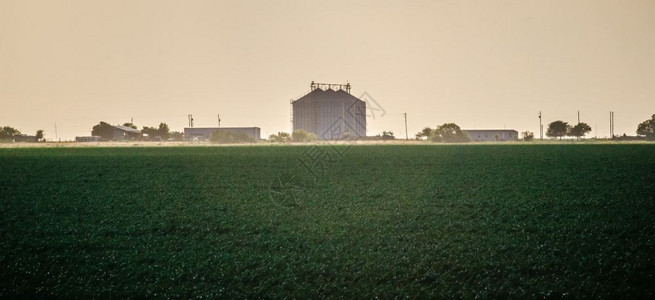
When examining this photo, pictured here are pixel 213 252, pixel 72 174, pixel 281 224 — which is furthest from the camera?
pixel 72 174

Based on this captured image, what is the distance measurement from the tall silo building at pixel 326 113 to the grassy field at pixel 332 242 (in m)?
64.7

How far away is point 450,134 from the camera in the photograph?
8075cm

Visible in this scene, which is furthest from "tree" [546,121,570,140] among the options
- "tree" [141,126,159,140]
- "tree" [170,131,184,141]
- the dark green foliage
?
"tree" [141,126,159,140]

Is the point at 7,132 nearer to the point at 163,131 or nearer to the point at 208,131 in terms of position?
the point at 163,131

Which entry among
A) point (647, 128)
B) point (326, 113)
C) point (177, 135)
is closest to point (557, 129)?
point (647, 128)

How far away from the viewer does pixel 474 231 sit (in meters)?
7.05

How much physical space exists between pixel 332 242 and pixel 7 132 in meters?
116

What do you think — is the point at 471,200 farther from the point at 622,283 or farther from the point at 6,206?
the point at 6,206

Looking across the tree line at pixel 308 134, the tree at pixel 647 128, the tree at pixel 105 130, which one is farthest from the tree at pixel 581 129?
the tree at pixel 105 130

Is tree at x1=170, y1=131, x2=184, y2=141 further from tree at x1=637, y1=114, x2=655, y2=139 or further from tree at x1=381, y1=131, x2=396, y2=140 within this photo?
tree at x1=637, y1=114, x2=655, y2=139

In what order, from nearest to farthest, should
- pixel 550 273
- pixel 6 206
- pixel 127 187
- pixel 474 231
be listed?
1. pixel 550 273
2. pixel 474 231
3. pixel 6 206
4. pixel 127 187

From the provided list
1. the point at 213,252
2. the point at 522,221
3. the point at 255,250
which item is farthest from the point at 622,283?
the point at 213,252

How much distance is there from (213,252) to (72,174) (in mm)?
14499

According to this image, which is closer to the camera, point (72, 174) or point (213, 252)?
point (213, 252)
